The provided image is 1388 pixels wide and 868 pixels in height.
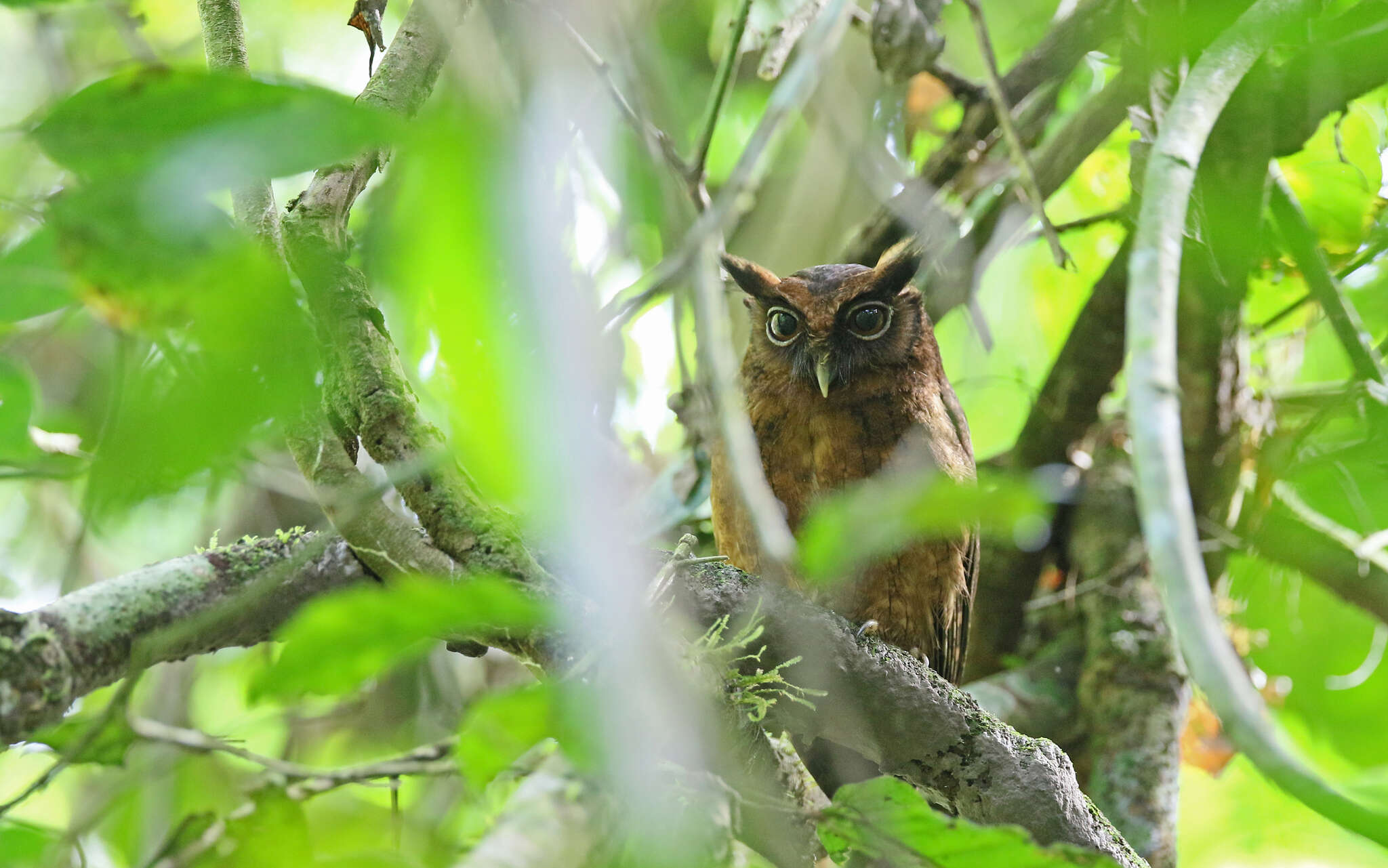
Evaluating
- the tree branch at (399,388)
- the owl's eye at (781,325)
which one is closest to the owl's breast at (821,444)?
the owl's eye at (781,325)

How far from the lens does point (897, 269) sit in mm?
2672

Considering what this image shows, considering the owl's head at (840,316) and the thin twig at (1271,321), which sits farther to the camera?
the thin twig at (1271,321)

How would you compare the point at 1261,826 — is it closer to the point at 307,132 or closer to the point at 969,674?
the point at 969,674

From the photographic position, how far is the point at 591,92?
3.44 feet

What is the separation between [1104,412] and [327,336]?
3.40 meters

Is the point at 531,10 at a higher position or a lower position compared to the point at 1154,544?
higher

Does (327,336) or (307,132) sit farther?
(327,336)

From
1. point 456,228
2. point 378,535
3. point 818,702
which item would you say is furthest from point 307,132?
point 818,702

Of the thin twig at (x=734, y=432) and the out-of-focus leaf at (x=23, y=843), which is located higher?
the thin twig at (x=734, y=432)

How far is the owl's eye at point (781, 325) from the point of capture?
280 cm

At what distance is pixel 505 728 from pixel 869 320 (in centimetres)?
224

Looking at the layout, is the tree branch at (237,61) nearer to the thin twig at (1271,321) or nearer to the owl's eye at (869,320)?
the owl's eye at (869,320)

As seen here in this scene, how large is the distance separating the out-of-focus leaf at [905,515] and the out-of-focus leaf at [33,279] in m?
0.58

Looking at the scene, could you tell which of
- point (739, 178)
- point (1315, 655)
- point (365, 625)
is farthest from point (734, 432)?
point (1315, 655)
